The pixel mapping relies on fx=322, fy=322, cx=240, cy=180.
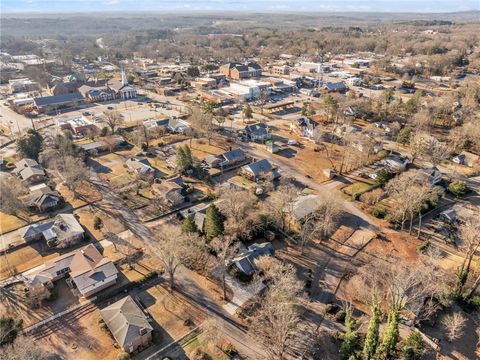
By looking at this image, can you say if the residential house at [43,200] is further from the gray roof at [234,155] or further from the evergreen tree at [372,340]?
the evergreen tree at [372,340]

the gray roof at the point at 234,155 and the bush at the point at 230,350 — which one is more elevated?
the gray roof at the point at 234,155

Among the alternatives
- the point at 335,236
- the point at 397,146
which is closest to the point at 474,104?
the point at 397,146

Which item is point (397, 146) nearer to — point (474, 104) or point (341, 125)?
point (341, 125)

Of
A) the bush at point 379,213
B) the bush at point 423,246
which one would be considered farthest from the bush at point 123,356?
the bush at point 379,213

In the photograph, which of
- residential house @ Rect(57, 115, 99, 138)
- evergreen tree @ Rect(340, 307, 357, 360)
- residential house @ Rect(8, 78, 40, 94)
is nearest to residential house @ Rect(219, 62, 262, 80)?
residential house @ Rect(57, 115, 99, 138)

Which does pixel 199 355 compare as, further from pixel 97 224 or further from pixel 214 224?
pixel 97 224

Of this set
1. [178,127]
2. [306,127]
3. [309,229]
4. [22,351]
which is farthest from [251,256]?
[178,127]

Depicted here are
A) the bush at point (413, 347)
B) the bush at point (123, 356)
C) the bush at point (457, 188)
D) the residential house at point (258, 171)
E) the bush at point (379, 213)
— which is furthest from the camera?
the residential house at point (258, 171)
